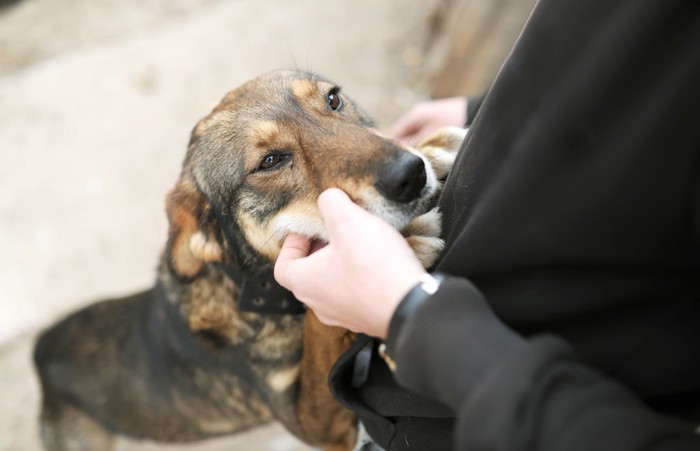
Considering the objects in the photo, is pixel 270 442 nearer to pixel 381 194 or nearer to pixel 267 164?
pixel 267 164

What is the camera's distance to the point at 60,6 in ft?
18.0

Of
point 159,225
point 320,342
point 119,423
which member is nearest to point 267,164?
point 320,342

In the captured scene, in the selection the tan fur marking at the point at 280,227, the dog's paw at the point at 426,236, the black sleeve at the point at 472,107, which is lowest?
the tan fur marking at the point at 280,227

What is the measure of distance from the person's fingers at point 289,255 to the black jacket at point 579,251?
0.43m

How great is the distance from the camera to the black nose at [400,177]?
160 centimetres

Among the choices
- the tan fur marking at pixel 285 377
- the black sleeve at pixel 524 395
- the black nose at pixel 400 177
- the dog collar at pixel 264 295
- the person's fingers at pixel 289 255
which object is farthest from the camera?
the tan fur marking at pixel 285 377

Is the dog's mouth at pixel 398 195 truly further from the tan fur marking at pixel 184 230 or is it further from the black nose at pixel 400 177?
the tan fur marking at pixel 184 230

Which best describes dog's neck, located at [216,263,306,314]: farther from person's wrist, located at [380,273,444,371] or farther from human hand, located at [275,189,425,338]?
person's wrist, located at [380,273,444,371]

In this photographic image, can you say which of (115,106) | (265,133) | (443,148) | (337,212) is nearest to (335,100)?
(265,133)

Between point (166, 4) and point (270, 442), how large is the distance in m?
4.32

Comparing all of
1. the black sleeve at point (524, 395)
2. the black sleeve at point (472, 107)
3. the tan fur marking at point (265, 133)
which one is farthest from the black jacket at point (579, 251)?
the tan fur marking at point (265, 133)

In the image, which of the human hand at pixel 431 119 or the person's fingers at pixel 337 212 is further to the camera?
the human hand at pixel 431 119

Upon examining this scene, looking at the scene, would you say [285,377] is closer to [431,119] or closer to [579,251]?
[431,119]

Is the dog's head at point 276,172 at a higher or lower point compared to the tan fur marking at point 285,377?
higher
